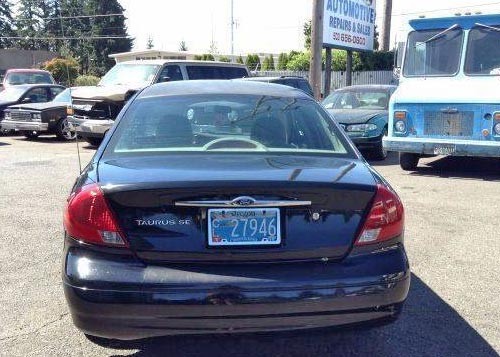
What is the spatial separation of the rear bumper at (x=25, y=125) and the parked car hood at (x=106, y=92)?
6.13 ft

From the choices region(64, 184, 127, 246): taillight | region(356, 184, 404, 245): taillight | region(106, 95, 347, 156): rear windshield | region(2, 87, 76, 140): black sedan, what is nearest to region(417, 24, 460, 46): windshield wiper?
region(106, 95, 347, 156): rear windshield

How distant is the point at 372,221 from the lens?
2.99 meters

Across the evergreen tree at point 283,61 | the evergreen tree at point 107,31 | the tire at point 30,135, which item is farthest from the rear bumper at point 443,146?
the evergreen tree at point 107,31

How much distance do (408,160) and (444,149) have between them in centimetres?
118

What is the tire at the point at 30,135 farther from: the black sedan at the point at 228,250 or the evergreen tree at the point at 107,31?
the evergreen tree at the point at 107,31

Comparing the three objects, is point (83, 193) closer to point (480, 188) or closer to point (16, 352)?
point (16, 352)

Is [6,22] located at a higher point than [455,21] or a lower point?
higher

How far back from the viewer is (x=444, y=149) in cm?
934

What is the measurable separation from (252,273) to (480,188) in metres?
6.93

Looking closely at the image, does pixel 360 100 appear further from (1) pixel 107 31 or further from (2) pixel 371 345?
(1) pixel 107 31

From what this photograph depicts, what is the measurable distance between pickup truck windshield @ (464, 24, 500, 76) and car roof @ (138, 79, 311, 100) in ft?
20.8

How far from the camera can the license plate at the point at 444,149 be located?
927 centimetres

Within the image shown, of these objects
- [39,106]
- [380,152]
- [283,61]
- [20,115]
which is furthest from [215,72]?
[283,61]

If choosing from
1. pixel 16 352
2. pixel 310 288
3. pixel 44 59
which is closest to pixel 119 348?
pixel 16 352
